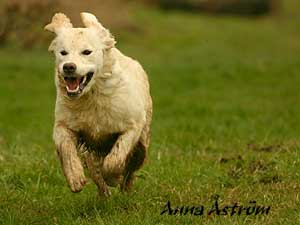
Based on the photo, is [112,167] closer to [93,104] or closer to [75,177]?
[75,177]

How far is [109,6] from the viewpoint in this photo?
974 inches

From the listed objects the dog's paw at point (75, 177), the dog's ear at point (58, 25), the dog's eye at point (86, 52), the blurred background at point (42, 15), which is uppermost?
the dog's ear at point (58, 25)

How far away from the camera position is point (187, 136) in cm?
1102

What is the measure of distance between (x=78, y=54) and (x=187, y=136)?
4364 mm

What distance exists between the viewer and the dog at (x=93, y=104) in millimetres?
6883

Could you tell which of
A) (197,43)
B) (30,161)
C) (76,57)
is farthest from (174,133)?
(197,43)

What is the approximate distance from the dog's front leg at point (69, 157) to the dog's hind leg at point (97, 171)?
49 cm

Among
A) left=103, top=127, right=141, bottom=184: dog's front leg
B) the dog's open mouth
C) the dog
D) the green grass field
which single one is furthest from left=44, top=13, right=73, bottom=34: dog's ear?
the green grass field

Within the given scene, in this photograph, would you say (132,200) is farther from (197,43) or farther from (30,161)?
(197,43)

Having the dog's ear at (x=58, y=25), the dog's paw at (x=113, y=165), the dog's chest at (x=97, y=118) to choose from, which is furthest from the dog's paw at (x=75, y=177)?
the dog's ear at (x=58, y=25)

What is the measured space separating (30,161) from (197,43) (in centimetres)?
1608

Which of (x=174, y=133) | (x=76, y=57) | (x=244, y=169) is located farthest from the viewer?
(x=174, y=133)

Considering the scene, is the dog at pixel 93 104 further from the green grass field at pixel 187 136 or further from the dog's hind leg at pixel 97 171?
the green grass field at pixel 187 136

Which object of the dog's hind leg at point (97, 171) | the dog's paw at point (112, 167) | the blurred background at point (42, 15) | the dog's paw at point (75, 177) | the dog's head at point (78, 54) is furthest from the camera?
the blurred background at point (42, 15)
